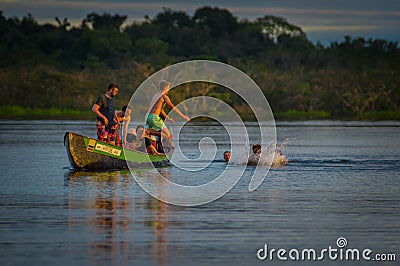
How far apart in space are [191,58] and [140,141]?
5756 centimetres

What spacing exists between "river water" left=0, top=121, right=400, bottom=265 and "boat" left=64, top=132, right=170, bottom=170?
38 cm

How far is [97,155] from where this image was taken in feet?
78.0

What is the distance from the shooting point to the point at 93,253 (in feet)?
44.7

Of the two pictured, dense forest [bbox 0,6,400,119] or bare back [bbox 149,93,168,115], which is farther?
dense forest [bbox 0,6,400,119]

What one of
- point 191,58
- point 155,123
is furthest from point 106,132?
point 191,58

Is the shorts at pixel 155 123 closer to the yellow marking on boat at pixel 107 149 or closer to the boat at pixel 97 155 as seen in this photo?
the boat at pixel 97 155

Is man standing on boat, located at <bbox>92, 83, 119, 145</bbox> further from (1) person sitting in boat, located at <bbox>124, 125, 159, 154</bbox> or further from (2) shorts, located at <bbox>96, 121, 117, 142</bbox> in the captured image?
(1) person sitting in boat, located at <bbox>124, 125, 159, 154</bbox>

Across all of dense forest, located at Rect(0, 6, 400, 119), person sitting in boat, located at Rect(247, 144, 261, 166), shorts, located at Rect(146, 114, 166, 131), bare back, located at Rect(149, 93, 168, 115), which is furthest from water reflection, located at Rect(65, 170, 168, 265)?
dense forest, located at Rect(0, 6, 400, 119)

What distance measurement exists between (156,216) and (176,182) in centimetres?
535

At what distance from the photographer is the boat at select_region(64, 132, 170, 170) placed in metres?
23.4

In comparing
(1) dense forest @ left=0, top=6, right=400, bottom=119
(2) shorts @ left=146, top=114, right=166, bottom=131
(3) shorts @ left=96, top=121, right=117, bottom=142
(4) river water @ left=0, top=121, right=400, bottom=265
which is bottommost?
(4) river water @ left=0, top=121, right=400, bottom=265

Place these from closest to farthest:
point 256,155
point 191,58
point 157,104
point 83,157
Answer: point 83,157, point 157,104, point 256,155, point 191,58

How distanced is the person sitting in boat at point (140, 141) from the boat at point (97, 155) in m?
0.28

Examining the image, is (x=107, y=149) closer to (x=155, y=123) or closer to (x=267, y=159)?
(x=155, y=123)
